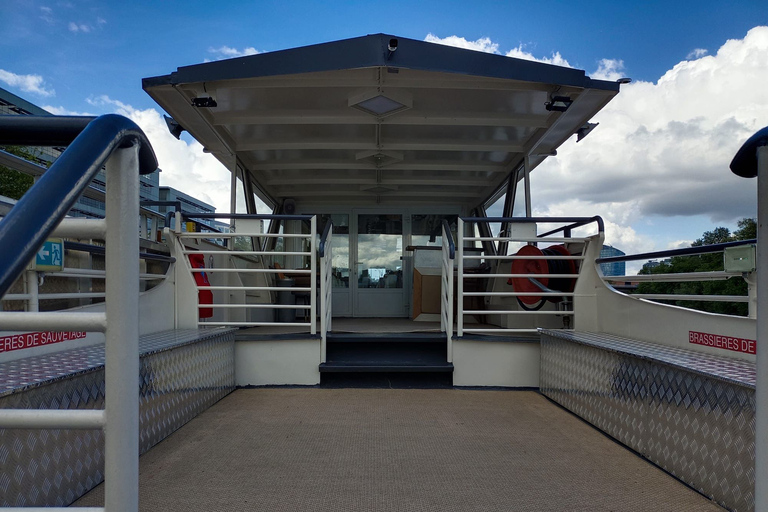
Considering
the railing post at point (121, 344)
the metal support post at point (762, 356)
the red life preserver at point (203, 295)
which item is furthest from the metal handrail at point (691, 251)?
the red life preserver at point (203, 295)

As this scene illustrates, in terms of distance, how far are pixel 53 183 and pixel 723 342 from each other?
10.9 ft

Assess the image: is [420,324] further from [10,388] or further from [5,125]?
[5,125]

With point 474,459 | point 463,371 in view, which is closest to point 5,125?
point 474,459

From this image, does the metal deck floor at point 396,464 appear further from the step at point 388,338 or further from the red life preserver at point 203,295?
the red life preserver at point 203,295

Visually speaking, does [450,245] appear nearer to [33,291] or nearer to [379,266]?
[33,291]

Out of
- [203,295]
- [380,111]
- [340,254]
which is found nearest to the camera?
[380,111]

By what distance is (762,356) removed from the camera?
86 centimetres

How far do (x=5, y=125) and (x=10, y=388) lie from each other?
1.32m

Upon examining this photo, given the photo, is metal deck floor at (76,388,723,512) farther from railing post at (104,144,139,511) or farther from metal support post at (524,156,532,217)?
metal support post at (524,156,532,217)

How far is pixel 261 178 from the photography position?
6516mm

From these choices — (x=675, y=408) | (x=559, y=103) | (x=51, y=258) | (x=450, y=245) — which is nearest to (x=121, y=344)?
(x=51, y=258)

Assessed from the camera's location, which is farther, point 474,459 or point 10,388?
point 474,459

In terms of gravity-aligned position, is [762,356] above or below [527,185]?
below

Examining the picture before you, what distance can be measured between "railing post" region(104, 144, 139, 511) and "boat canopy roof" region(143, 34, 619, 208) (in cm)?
310
